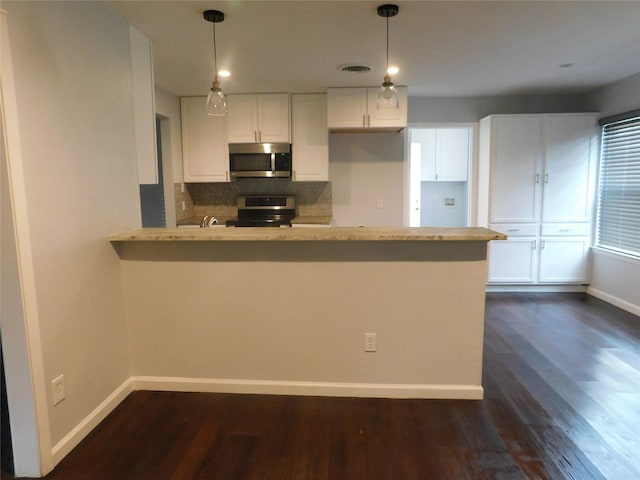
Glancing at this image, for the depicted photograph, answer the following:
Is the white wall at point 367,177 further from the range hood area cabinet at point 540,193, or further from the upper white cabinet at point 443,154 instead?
the upper white cabinet at point 443,154

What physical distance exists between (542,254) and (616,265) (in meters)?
0.71

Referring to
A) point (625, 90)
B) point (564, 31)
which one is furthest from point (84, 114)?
point (625, 90)

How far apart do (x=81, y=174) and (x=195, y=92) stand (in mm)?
2712

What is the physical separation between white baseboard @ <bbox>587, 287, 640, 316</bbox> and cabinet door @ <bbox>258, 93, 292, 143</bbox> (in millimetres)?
3956

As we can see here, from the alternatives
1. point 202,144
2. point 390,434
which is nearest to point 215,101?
point 390,434

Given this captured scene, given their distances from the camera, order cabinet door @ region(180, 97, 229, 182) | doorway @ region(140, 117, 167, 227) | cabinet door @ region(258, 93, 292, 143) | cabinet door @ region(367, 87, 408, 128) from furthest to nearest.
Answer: doorway @ region(140, 117, 167, 227)
cabinet door @ region(180, 97, 229, 182)
cabinet door @ region(258, 93, 292, 143)
cabinet door @ region(367, 87, 408, 128)

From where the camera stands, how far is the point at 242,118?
459 cm

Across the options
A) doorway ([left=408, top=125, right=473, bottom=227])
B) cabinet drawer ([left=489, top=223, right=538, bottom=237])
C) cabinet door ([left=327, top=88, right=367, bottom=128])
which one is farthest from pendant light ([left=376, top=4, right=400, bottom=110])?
doorway ([left=408, top=125, right=473, bottom=227])

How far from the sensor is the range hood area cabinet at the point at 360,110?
14.1 ft

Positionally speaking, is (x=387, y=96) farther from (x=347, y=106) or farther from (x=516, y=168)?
(x=516, y=168)

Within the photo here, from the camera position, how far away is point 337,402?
95.7 inches

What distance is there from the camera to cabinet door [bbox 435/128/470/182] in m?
6.15

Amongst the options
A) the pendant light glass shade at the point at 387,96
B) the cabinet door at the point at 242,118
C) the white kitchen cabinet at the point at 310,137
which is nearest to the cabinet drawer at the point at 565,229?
the white kitchen cabinet at the point at 310,137

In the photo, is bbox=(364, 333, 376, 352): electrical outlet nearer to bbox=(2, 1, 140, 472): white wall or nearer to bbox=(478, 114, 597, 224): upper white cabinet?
bbox=(2, 1, 140, 472): white wall
